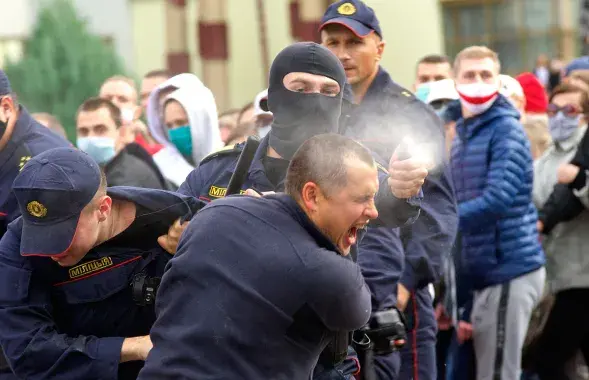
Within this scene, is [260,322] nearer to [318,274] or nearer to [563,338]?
[318,274]

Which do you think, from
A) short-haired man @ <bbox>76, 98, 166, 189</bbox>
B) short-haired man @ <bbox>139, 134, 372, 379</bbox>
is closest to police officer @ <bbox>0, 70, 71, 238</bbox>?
short-haired man @ <bbox>76, 98, 166, 189</bbox>

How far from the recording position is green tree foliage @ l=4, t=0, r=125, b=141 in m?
18.5

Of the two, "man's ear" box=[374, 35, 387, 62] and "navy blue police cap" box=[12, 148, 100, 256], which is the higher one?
"man's ear" box=[374, 35, 387, 62]

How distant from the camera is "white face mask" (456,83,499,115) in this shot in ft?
21.8

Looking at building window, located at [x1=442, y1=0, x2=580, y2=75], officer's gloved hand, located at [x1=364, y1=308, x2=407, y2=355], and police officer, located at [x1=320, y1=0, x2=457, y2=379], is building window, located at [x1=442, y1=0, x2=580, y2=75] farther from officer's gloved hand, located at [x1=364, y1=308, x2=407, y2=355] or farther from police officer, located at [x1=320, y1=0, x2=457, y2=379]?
officer's gloved hand, located at [x1=364, y1=308, x2=407, y2=355]

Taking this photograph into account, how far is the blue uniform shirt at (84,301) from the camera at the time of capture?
3.99 metres

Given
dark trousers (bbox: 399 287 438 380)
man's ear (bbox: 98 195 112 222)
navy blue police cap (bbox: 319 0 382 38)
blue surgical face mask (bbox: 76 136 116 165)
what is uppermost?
navy blue police cap (bbox: 319 0 382 38)

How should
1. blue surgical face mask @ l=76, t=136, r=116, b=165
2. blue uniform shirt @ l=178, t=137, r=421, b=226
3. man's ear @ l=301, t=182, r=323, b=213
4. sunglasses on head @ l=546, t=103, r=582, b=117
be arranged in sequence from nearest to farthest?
man's ear @ l=301, t=182, r=323, b=213 → blue uniform shirt @ l=178, t=137, r=421, b=226 → blue surgical face mask @ l=76, t=136, r=116, b=165 → sunglasses on head @ l=546, t=103, r=582, b=117

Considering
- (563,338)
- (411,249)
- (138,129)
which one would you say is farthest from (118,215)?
(138,129)

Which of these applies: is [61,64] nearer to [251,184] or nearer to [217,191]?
[217,191]

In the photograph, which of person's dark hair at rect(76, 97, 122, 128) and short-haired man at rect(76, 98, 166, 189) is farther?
person's dark hair at rect(76, 97, 122, 128)

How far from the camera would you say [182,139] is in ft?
22.3

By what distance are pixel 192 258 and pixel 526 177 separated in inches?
143

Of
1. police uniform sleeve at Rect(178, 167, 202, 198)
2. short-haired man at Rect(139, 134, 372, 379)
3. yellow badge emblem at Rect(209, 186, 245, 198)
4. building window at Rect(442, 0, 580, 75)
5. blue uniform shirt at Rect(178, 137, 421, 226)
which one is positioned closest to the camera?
short-haired man at Rect(139, 134, 372, 379)
